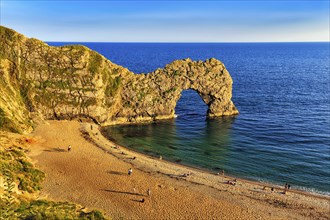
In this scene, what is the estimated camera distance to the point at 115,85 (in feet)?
259

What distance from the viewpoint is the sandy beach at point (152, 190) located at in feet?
129

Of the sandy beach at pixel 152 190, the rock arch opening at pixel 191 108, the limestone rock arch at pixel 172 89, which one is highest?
the limestone rock arch at pixel 172 89

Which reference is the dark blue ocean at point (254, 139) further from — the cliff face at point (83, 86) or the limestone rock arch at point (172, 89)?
the cliff face at point (83, 86)

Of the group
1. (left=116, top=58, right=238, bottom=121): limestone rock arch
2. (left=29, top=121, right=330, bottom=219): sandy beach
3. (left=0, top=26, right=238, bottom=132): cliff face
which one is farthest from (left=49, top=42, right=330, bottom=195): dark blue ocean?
(left=0, top=26, right=238, bottom=132): cliff face

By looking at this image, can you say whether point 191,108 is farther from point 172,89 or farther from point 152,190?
point 152,190

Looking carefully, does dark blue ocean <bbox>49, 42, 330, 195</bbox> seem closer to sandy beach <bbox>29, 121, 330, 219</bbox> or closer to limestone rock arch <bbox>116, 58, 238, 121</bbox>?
limestone rock arch <bbox>116, 58, 238, 121</bbox>

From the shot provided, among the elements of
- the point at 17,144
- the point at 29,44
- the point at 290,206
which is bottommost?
the point at 290,206

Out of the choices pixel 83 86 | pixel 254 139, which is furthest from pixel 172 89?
pixel 254 139

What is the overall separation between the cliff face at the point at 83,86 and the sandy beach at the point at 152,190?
15985mm

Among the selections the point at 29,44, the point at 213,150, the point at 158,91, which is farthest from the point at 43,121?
the point at 213,150

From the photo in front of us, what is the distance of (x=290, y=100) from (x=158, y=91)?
181ft

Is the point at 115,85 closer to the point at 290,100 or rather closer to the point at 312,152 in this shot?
the point at 312,152

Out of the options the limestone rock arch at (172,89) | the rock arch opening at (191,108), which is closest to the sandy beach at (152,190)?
the limestone rock arch at (172,89)

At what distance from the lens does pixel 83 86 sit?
7369 cm
